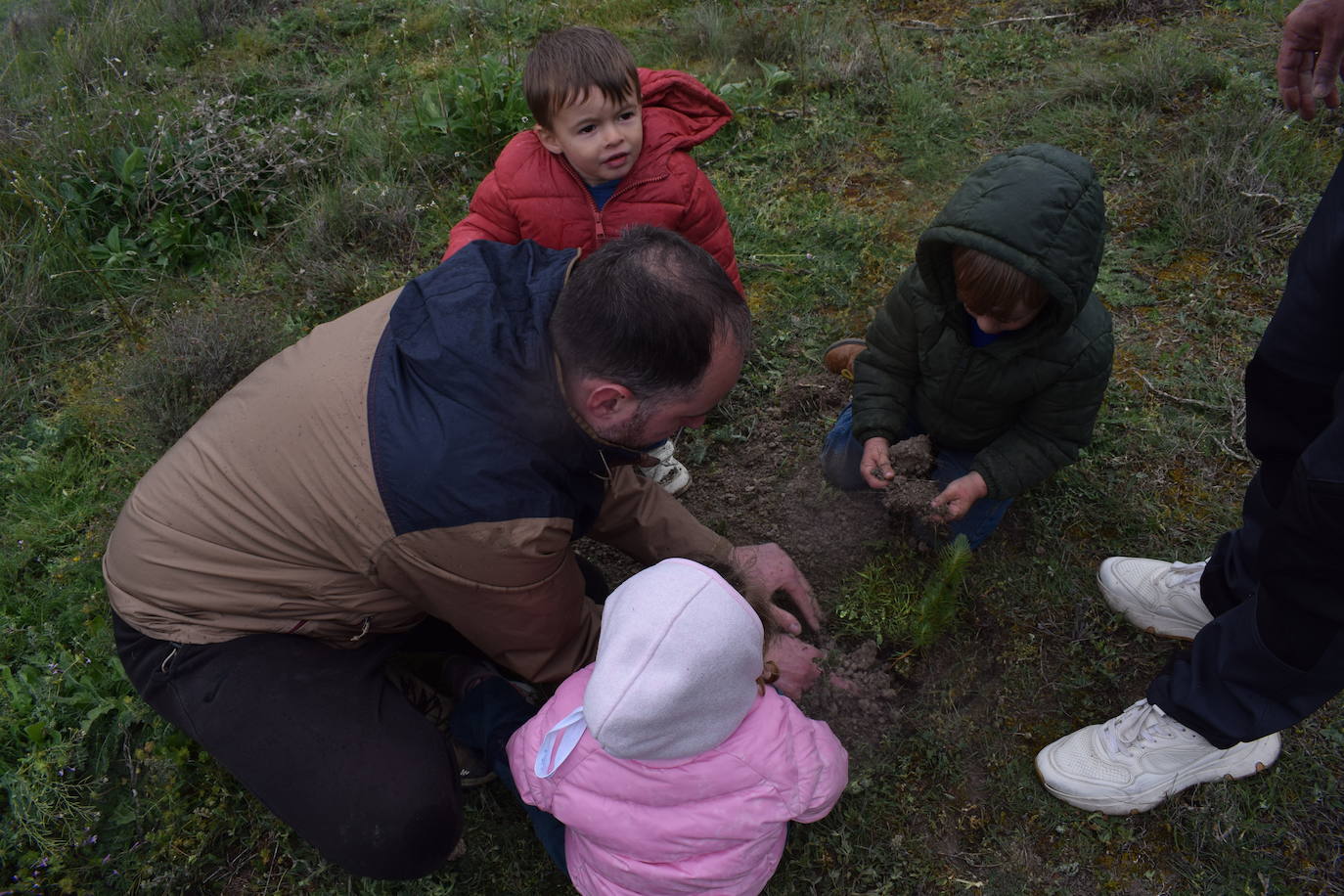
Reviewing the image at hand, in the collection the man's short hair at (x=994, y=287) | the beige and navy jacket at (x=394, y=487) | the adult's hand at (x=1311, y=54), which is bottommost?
the beige and navy jacket at (x=394, y=487)

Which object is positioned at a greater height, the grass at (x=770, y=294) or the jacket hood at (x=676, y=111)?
the jacket hood at (x=676, y=111)

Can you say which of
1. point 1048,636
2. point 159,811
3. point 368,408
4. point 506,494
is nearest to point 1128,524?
point 1048,636

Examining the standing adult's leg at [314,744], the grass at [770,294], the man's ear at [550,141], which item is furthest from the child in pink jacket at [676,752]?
the man's ear at [550,141]

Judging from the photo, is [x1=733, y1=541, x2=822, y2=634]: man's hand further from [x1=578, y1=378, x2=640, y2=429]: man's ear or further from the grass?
[x1=578, y1=378, x2=640, y2=429]: man's ear

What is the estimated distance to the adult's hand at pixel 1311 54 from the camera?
184 cm

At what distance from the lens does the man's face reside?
1.74m

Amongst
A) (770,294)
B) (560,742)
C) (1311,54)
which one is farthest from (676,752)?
(770,294)

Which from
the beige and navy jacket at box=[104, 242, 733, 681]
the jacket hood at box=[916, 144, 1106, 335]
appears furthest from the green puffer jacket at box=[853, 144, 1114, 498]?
the beige and navy jacket at box=[104, 242, 733, 681]

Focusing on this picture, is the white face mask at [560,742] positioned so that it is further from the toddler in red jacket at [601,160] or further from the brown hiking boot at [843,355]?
the brown hiking boot at [843,355]

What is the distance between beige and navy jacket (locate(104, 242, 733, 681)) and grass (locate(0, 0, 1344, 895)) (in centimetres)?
71

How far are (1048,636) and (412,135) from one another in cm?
399

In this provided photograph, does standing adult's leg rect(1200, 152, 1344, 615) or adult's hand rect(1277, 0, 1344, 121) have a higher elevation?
adult's hand rect(1277, 0, 1344, 121)

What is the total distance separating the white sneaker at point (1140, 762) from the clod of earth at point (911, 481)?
2.43 feet

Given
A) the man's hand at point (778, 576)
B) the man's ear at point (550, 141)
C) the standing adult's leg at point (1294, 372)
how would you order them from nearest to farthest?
the standing adult's leg at point (1294, 372), the man's hand at point (778, 576), the man's ear at point (550, 141)
